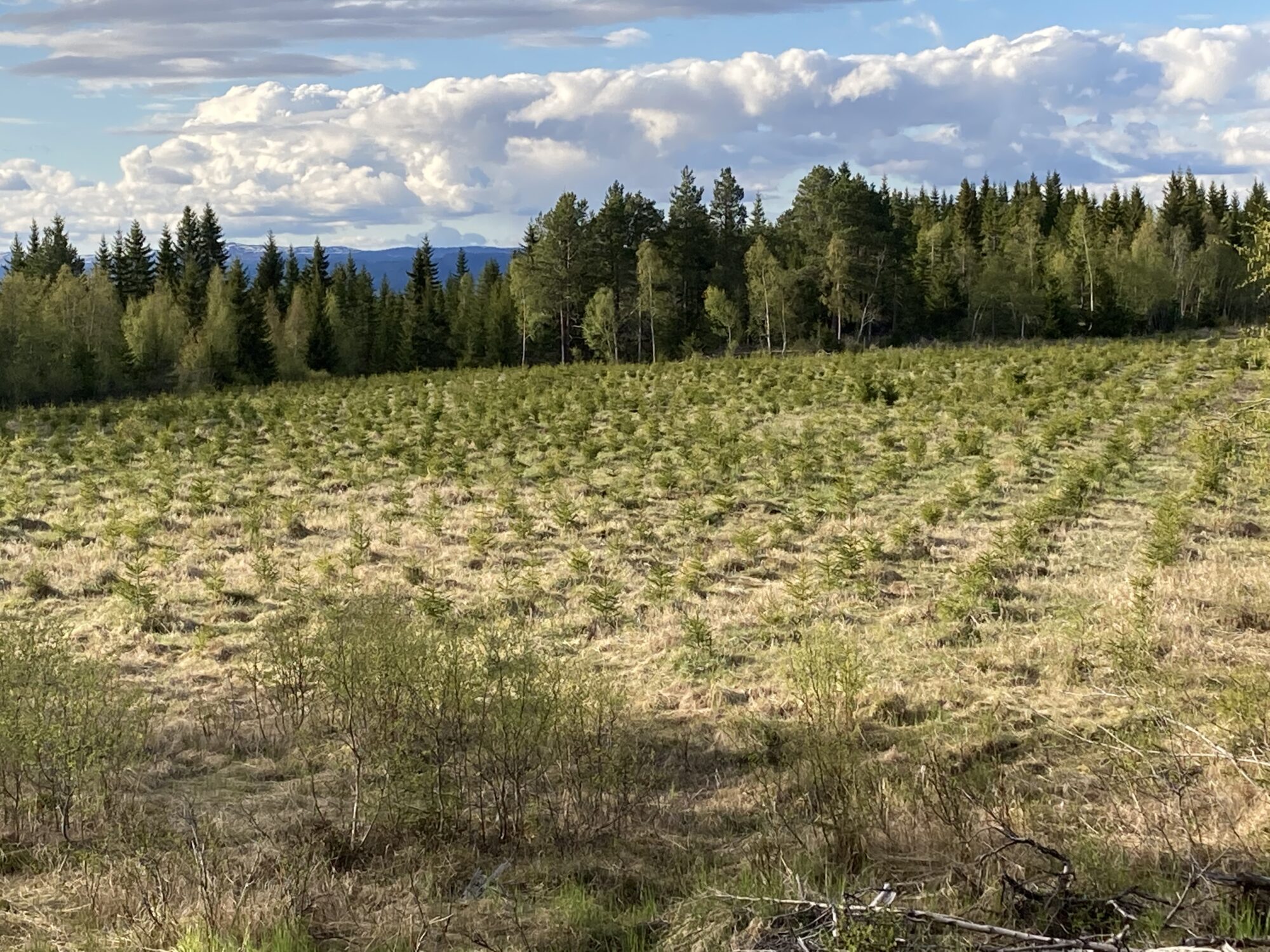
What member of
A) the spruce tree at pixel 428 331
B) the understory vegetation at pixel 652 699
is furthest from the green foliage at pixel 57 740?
the spruce tree at pixel 428 331

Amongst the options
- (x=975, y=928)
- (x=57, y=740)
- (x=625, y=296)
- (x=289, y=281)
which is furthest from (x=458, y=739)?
(x=289, y=281)

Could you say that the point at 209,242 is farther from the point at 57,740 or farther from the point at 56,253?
the point at 57,740

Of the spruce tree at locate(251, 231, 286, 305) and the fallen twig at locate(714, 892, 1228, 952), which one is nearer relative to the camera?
the fallen twig at locate(714, 892, 1228, 952)

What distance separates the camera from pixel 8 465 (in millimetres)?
25719

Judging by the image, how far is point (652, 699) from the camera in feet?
33.8

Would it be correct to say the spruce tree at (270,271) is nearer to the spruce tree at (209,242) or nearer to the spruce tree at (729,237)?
the spruce tree at (209,242)

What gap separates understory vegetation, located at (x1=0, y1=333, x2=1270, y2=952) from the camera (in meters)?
5.60

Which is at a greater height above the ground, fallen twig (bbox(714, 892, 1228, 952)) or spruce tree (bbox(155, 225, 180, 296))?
spruce tree (bbox(155, 225, 180, 296))

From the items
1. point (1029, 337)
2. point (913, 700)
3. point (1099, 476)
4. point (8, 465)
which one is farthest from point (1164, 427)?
point (1029, 337)

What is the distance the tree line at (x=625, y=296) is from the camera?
5238 cm

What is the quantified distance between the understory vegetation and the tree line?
32.0 m

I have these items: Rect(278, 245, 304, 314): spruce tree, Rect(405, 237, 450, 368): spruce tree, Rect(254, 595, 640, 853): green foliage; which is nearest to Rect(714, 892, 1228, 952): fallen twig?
Rect(254, 595, 640, 853): green foliage

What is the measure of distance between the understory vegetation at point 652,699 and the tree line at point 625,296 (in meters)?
32.0

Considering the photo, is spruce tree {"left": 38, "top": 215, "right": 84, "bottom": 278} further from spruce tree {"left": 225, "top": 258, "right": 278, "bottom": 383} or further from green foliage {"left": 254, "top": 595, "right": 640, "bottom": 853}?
green foliage {"left": 254, "top": 595, "right": 640, "bottom": 853}
